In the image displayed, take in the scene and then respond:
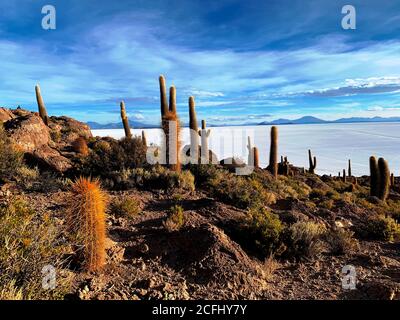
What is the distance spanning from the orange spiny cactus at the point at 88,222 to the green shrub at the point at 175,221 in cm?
207

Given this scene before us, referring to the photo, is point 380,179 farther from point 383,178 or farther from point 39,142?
point 39,142

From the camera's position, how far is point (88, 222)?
6.07m

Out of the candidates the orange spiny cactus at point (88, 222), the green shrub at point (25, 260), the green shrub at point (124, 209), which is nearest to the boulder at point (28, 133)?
the green shrub at point (124, 209)

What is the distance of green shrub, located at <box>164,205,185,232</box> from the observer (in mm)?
7991

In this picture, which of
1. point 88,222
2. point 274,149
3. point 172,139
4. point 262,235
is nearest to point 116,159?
point 172,139

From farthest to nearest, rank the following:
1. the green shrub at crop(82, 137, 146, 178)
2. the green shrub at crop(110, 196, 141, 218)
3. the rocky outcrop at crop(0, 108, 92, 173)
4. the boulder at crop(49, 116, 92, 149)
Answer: the boulder at crop(49, 116, 92, 149)
the rocky outcrop at crop(0, 108, 92, 173)
the green shrub at crop(82, 137, 146, 178)
the green shrub at crop(110, 196, 141, 218)

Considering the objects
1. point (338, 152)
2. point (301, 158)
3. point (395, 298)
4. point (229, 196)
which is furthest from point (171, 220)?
point (338, 152)

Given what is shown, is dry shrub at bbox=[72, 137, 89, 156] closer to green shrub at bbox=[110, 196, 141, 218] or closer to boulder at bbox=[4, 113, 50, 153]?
boulder at bbox=[4, 113, 50, 153]

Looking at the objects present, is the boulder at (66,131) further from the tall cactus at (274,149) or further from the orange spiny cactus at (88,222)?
the orange spiny cactus at (88,222)

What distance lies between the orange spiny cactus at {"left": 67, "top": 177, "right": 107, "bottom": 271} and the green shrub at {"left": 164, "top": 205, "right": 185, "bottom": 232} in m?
2.07

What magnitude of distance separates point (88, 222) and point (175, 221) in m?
2.69

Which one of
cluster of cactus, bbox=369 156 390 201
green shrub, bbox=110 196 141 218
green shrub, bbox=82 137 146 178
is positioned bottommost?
cluster of cactus, bbox=369 156 390 201

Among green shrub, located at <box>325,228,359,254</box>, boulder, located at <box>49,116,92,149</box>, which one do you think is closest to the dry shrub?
boulder, located at <box>49,116,92,149</box>

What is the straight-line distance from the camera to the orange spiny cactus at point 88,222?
5977 mm
